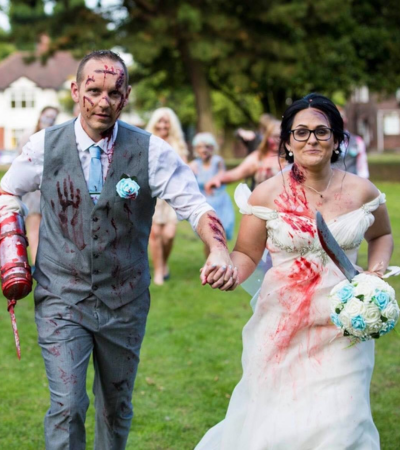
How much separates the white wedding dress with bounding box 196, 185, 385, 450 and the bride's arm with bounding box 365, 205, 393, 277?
0.17 metres

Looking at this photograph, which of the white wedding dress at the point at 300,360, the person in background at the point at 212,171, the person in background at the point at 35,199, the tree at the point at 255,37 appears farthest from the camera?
the tree at the point at 255,37

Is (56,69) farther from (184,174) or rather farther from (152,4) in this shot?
(184,174)

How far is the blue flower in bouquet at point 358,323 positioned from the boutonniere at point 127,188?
1229 millimetres

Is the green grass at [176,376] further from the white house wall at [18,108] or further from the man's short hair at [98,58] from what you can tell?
the white house wall at [18,108]

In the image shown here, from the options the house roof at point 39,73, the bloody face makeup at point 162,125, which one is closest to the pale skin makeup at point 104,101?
the bloody face makeup at point 162,125

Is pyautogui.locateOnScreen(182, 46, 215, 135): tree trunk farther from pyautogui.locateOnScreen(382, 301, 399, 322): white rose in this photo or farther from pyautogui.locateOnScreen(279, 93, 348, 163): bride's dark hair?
Result: pyautogui.locateOnScreen(382, 301, 399, 322): white rose

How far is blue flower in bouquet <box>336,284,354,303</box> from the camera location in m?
3.95

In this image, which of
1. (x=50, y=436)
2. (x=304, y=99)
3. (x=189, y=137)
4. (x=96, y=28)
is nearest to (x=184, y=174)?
(x=304, y=99)

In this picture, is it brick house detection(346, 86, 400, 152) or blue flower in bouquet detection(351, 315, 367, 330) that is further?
brick house detection(346, 86, 400, 152)

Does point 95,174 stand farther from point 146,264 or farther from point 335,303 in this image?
point 335,303

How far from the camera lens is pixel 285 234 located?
14.6ft

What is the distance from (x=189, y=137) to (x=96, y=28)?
47952 millimetres

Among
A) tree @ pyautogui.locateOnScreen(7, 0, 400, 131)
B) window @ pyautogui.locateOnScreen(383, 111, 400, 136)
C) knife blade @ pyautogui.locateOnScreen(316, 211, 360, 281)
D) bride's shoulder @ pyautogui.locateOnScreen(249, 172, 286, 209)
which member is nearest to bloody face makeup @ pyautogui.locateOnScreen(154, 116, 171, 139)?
bride's shoulder @ pyautogui.locateOnScreen(249, 172, 286, 209)

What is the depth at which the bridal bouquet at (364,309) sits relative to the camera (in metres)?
3.87
